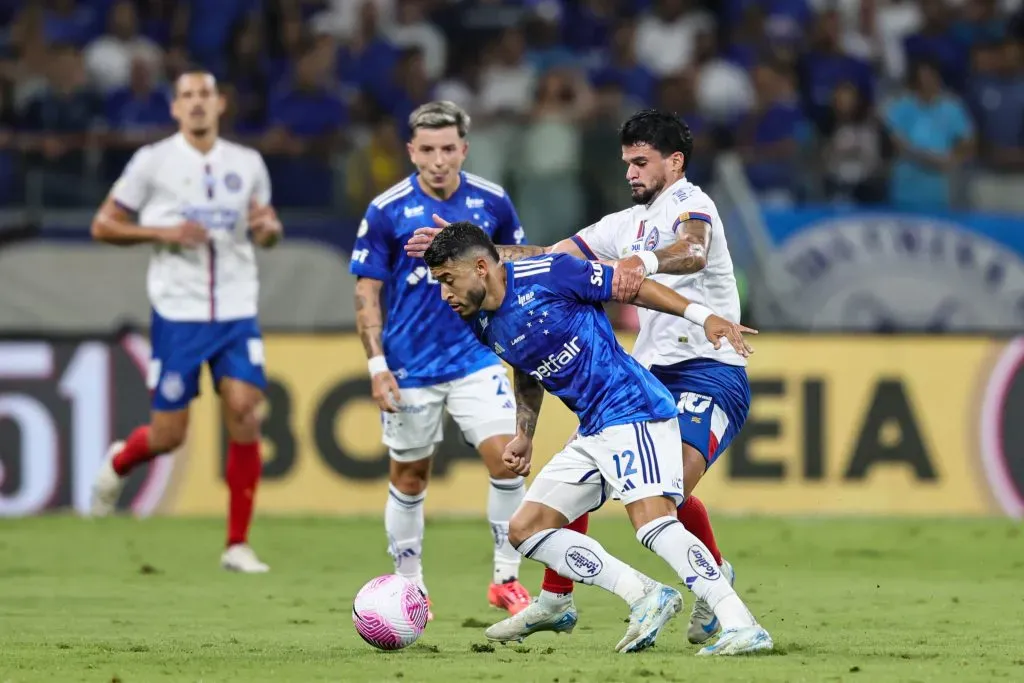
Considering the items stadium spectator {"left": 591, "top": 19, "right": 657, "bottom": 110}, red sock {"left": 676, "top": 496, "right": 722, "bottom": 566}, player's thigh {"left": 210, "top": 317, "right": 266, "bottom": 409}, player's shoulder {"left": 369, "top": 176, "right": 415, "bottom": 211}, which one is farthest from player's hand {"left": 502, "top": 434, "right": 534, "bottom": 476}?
stadium spectator {"left": 591, "top": 19, "right": 657, "bottom": 110}

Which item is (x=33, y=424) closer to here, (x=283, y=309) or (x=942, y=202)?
(x=283, y=309)

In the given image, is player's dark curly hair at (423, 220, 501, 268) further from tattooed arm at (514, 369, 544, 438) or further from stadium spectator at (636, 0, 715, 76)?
stadium spectator at (636, 0, 715, 76)

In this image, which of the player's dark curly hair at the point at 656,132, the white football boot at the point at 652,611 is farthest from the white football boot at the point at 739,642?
the player's dark curly hair at the point at 656,132

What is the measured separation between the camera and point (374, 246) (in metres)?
9.02

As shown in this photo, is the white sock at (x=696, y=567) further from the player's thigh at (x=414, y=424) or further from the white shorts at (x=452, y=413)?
the player's thigh at (x=414, y=424)

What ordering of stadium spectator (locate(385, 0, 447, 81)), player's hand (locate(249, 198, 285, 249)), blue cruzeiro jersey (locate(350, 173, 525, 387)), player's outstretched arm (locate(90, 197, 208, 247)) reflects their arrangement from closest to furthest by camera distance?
blue cruzeiro jersey (locate(350, 173, 525, 387)) → player's outstretched arm (locate(90, 197, 208, 247)) → player's hand (locate(249, 198, 285, 249)) → stadium spectator (locate(385, 0, 447, 81))

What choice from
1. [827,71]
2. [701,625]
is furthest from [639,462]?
[827,71]

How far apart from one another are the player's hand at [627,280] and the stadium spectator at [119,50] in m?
10.9

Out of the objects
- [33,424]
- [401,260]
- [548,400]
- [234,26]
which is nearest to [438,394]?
[401,260]

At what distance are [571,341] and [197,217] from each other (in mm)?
4457

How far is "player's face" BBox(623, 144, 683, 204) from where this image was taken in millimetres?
7672

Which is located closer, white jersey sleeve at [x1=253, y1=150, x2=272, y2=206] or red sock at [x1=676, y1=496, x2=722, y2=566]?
red sock at [x1=676, y1=496, x2=722, y2=566]

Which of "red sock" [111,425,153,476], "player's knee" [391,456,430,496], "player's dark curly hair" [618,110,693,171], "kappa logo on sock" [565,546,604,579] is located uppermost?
"player's dark curly hair" [618,110,693,171]

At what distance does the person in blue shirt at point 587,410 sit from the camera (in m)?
6.90
